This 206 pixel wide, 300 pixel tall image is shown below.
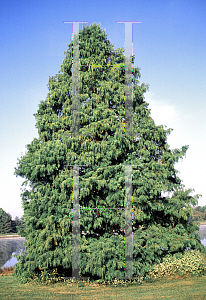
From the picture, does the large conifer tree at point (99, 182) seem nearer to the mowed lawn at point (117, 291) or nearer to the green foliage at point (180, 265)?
the green foliage at point (180, 265)

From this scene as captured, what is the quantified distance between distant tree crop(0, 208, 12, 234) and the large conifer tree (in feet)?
108

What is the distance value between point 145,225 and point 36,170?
5124 mm

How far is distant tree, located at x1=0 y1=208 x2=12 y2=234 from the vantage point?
135ft

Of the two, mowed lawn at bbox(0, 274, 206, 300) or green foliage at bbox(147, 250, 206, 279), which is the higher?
green foliage at bbox(147, 250, 206, 279)

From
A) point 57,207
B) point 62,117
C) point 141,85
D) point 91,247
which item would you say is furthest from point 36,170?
point 141,85

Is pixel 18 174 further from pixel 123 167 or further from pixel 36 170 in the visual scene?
pixel 123 167

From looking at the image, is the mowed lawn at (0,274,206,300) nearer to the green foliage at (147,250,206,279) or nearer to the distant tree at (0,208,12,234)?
the green foliage at (147,250,206,279)

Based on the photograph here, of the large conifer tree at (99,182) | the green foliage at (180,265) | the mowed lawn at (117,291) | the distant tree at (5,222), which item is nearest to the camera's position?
the mowed lawn at (117,291)

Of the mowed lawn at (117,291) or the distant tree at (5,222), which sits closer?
the mowed lawn at (117,291)

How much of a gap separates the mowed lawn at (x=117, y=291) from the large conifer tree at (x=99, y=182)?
579 millimetres

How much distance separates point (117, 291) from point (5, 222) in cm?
3653

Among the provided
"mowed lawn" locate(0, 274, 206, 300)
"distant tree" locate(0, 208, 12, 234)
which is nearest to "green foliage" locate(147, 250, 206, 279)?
"mowed lawn" locate(0, 274, 206, 300)

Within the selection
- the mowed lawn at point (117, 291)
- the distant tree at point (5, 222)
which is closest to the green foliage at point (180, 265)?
the mowed lawn at point (117, 291)

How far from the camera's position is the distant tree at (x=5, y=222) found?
41.1 meters
